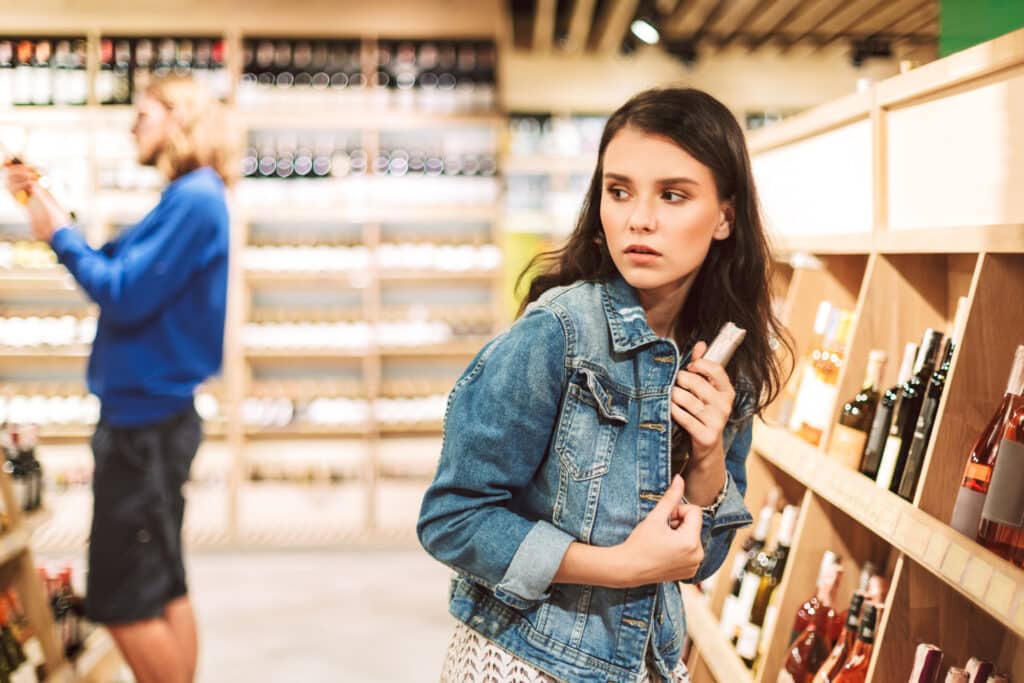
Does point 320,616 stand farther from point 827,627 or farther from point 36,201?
point 827,627

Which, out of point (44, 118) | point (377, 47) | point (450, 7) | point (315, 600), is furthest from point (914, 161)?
point (44, 118)

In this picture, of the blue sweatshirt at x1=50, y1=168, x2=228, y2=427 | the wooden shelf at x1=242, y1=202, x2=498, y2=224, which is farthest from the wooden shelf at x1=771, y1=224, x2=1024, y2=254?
the wooden shelf at x1=242, y1=202, x2=498, y2=224

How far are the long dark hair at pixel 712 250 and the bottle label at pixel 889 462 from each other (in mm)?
421

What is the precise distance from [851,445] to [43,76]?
16.7 feet

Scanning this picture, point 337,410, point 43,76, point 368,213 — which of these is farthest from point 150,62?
point 337,410

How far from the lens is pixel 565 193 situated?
5.71 metres

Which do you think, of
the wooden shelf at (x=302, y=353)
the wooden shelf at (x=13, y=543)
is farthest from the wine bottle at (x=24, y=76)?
the wooden shelf at (x=13, y=543)

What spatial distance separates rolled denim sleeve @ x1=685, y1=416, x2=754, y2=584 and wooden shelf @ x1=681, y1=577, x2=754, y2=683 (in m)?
0.68

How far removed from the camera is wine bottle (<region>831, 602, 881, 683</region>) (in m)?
1.76

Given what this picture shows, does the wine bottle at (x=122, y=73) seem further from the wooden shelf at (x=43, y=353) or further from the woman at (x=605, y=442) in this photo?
the woman at (x=605, y=442)

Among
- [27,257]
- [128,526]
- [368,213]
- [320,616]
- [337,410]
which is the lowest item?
[320,616]

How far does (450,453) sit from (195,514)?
→ 456cm

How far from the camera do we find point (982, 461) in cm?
148

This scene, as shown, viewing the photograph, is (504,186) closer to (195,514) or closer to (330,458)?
(330,458)
